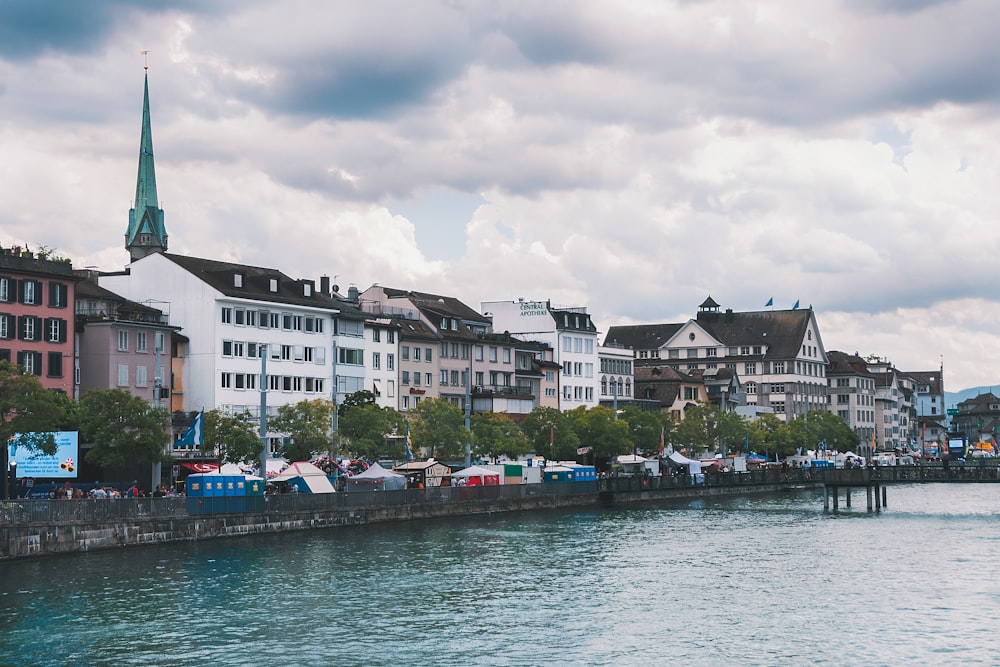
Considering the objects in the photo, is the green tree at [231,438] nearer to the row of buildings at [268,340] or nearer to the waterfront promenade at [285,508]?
the row of buildings at [268,340]

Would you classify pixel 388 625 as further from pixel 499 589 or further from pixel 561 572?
A: pixel 561 572

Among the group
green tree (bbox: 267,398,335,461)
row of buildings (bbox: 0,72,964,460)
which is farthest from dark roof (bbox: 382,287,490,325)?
green tree (bbox: 267,398,335,461)

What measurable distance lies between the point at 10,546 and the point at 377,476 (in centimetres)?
3129

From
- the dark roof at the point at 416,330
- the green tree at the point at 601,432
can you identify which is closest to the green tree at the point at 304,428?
the dark roof at the point at 416,330

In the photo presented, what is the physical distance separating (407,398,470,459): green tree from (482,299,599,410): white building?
149ft

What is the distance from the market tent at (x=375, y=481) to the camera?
88000 millimetres

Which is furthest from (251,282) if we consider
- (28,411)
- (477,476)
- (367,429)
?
(28,411)

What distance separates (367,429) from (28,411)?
123ft

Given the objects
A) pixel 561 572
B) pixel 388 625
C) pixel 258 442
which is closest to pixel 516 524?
pixel 258 442

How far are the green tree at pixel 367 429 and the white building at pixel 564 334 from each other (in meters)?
50.0

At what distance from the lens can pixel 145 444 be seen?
80.2 m

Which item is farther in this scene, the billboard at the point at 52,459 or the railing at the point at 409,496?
the billboard at the point at 52,459

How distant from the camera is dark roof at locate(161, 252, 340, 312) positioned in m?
108

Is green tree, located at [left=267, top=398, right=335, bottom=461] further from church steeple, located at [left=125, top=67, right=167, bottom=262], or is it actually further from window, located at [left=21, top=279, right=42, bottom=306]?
church steeple, located at [left=125, top=67, right=167, bottom=262]
